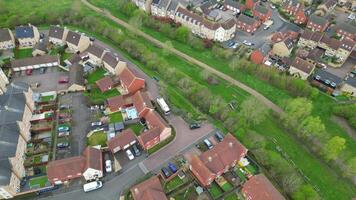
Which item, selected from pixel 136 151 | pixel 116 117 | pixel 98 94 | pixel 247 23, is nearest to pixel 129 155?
pixel 136 151

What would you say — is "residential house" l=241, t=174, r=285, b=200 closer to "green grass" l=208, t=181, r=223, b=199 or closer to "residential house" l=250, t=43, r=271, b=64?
"green grass" l=208, t=181, r=223, b=199

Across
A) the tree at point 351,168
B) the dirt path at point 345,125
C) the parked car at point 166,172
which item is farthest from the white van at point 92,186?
the dirt path at point 345,125

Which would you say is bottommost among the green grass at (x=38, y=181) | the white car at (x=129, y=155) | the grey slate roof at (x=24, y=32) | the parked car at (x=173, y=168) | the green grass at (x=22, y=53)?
the green grass at (x=38, y=181)

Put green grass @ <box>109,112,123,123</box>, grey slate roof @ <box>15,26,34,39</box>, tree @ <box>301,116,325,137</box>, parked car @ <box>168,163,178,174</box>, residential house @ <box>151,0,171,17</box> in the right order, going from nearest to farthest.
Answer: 1. parked car @ <box>168,163,178,174</box>
2. tree @ <box>301,116,325,137</box>
3. green grass @ <box>109,112,123,123</box>
4. grey slate roof @ <box>15,26,34,39</box>
5. residential house @ <box>151,0,171,17</box>

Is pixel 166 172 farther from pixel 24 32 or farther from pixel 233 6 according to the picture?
pixel 233 6

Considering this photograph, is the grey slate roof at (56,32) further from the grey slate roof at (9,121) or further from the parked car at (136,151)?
the parked car at (136,151)

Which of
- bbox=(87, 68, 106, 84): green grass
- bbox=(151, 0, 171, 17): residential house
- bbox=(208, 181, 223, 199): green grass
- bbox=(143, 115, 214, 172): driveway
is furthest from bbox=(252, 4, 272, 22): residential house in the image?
bbox=(208, 181, 223, 199): green grass
